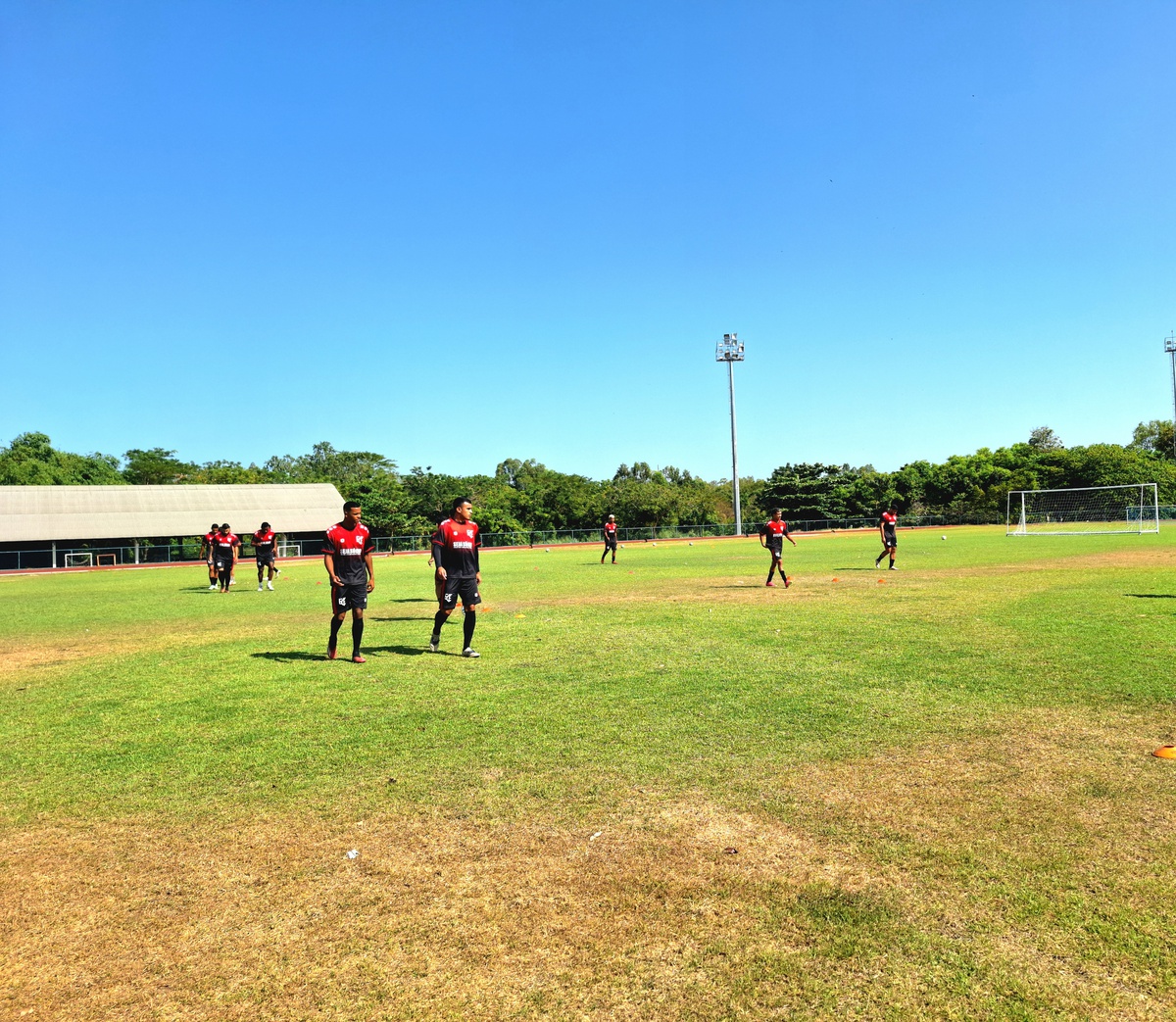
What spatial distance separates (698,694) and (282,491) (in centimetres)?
5821

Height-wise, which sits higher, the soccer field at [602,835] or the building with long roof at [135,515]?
the building with long roof at [135,515]

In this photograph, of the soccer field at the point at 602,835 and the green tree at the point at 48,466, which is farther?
the green tree at the point at 48,466

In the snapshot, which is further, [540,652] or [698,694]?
[540,652]

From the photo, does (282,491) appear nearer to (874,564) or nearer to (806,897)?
(874,564)

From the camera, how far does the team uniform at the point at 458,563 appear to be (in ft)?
34.5

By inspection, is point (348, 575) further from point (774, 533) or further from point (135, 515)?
point (135, 515)

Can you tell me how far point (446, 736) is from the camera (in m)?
6.73

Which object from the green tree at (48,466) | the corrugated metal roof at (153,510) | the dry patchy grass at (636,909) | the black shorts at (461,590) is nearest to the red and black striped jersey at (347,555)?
the black shorts at (461,590)

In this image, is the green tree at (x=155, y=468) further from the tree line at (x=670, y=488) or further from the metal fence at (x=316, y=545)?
the metal fence at (x=316, y=545)

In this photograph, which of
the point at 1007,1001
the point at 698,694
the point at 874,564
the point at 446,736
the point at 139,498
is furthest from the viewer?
the point at 139,498

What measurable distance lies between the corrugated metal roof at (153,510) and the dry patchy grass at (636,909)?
5302 cm

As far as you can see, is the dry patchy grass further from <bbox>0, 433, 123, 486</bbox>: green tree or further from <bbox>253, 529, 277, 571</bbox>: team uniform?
<bbox>0, 433, 123, 486</bbox>: green tree

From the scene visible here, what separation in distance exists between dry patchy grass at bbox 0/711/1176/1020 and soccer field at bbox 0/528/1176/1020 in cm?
2

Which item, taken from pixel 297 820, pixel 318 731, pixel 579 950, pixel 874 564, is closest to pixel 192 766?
pixel 318 731
